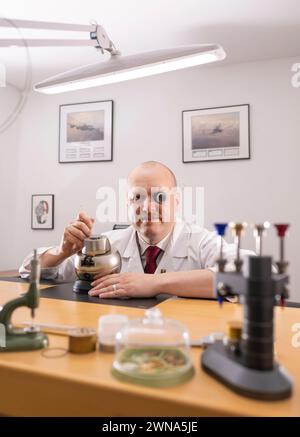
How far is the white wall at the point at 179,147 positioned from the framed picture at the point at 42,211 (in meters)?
0.05

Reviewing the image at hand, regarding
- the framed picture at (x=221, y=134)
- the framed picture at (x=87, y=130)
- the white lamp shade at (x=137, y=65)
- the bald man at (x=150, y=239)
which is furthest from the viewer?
the framed picture at (x=87, y=130)

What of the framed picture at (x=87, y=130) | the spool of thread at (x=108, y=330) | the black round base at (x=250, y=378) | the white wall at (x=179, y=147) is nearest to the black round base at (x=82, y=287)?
the spool of thread at (x=108, y=330)

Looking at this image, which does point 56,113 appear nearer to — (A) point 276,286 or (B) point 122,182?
(B) point 122,182

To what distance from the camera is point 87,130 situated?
3.00m

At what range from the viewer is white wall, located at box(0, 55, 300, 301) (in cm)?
251

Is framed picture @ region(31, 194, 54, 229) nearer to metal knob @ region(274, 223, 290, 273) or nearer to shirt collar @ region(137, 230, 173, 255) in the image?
shirt collar @ region(137, 230, 173, 255)

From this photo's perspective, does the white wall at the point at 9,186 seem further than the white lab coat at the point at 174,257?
Yes

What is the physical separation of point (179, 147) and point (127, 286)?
1911mm

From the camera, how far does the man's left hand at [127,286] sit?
1.09m

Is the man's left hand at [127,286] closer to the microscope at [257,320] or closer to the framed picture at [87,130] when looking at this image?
the microscope at [257,320]

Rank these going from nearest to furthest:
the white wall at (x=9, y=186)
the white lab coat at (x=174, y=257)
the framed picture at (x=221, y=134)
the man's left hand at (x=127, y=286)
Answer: the man's left hand at (x=127, y=286), the white lab coat at (x=174, y=257), the framed picture at (x=221, y=134), the white wall at (x=9, y=186)

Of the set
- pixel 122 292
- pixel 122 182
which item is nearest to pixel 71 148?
pixel 122 182

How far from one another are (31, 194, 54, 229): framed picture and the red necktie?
5.99 ft

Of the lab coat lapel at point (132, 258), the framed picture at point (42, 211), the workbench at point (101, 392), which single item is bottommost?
the workbench at point (101, 392)
